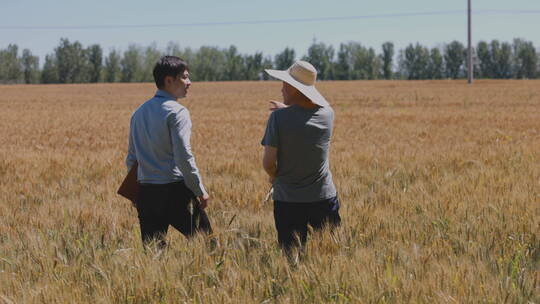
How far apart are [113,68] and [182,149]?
138 metres

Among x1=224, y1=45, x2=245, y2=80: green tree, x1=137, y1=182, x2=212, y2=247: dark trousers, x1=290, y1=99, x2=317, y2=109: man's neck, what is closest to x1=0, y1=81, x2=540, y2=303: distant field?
x1=137, y1=182, x2=212, y2=247: dark trousers

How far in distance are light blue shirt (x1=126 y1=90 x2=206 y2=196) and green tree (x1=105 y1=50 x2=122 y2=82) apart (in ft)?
442

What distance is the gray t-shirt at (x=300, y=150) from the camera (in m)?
3.62

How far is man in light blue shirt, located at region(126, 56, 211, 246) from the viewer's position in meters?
3.74

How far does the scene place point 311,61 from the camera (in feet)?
477

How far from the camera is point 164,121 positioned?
12.4 feet

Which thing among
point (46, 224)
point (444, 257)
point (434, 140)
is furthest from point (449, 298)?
point (434, 140)

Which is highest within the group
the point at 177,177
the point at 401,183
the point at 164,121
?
the point at 164,121

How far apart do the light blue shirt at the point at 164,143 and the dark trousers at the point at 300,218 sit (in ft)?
1.78

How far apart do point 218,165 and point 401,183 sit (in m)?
2.89

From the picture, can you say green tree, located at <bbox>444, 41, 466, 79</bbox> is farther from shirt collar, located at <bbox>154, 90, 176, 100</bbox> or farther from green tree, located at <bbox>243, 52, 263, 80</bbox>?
shirt collar, located at <bbox>154, 90, 176, 100</bbox>

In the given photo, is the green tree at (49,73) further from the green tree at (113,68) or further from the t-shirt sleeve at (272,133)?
the t-shirt sleeve at (272,133)

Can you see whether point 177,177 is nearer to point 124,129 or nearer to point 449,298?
point 449,298

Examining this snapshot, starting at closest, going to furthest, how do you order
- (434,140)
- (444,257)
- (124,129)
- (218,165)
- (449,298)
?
(449,298) < (444,257) < (218,165) < (434,140) < (124,129)
